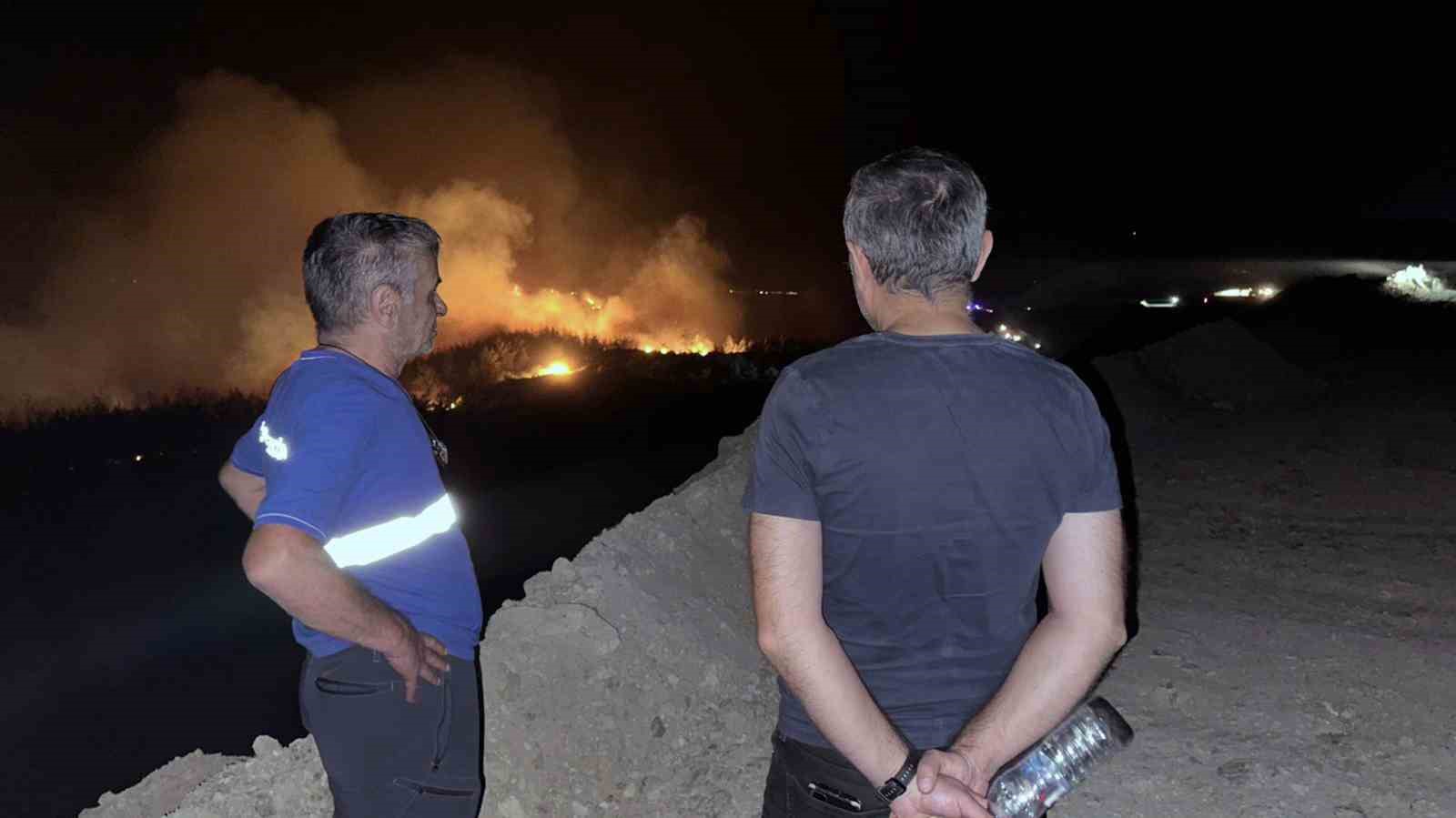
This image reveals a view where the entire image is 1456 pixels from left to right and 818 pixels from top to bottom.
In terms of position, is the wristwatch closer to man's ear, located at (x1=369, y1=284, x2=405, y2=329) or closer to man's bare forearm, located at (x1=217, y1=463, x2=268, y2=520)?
man's ear, located at (x1=369, y1=284, x2=405, y2=329)

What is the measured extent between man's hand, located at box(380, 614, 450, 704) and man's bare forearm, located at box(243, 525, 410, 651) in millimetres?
34

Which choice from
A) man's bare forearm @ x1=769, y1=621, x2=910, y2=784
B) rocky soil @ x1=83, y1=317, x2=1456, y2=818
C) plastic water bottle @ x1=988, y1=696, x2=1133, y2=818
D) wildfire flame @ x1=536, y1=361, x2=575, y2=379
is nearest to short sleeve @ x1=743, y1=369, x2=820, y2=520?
man's bare forearm @ x1=769, y1=621, x2=910, y2=784

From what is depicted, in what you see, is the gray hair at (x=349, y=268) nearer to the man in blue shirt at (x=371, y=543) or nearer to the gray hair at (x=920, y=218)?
the man in blue shirt at (x=371, y=543)

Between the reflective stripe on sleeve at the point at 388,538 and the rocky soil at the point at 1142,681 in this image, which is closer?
the reflective stripe on sleeve at the point at 388,538

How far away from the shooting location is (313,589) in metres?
2.39

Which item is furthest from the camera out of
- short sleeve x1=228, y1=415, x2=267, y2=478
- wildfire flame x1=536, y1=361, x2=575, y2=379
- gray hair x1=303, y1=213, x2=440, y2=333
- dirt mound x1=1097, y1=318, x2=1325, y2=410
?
wildfire flame x1=536, y1=361, x2=575, y2=379

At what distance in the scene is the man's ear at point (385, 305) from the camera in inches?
108

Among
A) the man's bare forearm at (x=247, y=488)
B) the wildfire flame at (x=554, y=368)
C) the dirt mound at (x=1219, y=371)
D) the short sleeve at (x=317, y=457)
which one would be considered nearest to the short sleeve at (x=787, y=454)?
the short sleeve at (x=317, y=457)

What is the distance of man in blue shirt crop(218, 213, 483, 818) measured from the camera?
2377 mm

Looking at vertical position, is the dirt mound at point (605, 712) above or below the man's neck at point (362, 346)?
below

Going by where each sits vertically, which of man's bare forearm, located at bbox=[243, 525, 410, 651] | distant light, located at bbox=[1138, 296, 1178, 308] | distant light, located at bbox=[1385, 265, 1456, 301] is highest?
man's bare forearm, located at bbox=[243, 525, 410, 651]

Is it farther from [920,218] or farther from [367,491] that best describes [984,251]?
[367,491]

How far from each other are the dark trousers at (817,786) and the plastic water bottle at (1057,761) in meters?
0.26

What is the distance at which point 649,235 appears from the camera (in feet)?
110
